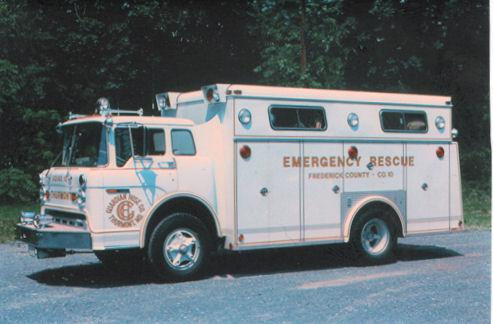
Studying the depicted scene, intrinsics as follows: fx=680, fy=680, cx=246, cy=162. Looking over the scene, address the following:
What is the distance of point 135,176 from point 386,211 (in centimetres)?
433

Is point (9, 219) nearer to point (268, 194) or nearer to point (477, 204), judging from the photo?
point (268, 194)

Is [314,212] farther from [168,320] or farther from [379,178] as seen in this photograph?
[168,320]

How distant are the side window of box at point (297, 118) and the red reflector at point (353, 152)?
0.59 m

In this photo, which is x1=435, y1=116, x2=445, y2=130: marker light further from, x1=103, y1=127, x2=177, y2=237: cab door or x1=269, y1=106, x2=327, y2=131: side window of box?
x1=103, y1=127, x2=177, y2=237: cab door

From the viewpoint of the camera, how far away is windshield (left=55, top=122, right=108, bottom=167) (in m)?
9.27

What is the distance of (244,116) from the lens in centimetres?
976

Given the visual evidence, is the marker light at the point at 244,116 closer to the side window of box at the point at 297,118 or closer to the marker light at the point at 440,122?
the side window of box at the point at 297,118

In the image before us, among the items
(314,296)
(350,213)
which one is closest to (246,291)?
(314,296)

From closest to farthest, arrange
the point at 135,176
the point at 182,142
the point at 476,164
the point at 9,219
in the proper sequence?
the point at 135,176 → the point at 182,142 → the point at 9,219 → the point at 476,164

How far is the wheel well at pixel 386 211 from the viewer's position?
10969 mm

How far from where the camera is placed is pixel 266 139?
32.8 feet

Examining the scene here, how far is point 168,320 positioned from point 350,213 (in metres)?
4.38

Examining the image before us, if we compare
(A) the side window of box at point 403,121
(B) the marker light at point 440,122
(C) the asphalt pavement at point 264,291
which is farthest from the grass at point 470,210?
(A) the side window of box at point 403,121

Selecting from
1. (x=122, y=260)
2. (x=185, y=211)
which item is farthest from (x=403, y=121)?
(x=122, y=260)
